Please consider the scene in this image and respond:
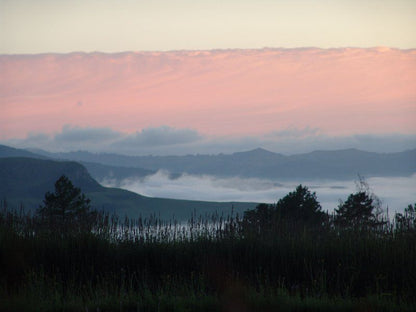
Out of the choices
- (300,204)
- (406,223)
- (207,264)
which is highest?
(300,204)

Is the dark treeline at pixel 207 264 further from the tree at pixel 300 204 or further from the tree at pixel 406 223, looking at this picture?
the tree at pixel 300 204

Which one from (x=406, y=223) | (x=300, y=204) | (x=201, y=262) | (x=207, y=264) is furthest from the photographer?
(x=300, y=204)

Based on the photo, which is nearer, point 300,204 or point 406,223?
point 406,223

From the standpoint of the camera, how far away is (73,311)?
391 inches

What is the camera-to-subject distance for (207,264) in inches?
527

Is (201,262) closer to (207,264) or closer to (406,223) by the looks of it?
(207,264)

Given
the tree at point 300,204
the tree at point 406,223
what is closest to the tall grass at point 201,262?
the tree at point 406,223

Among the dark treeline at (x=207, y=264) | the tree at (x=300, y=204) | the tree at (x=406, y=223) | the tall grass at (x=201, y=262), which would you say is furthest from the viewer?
the tree at (x=300, y=204)

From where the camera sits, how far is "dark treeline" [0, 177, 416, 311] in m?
10.5

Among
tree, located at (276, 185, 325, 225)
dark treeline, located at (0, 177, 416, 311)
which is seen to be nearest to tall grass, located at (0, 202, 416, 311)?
dark treeline, located at (0, 177, 416, 311)

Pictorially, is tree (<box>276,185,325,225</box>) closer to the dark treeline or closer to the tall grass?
the dark treeline

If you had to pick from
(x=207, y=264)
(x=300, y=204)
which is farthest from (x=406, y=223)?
(x=300, y=204)

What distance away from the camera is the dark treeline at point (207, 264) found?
10469 mm

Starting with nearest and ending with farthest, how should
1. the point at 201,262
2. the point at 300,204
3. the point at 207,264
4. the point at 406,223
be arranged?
the point at 207,264
the point at 201,262
the point at 406,223
the point at 300,204
